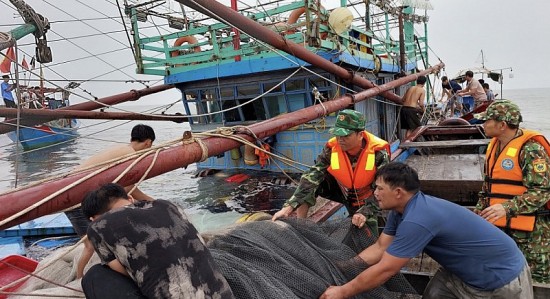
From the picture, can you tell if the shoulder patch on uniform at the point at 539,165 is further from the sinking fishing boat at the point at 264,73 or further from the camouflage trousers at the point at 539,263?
the sinking fishing boat at the point at 264,73

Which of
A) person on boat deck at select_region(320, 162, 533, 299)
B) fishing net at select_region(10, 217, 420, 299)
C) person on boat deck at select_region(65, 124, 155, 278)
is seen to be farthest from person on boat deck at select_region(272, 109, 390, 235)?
person on boat deck at select_region(65, 124, 155, 278)

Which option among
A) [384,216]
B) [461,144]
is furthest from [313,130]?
[384,216]

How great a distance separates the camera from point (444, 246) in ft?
7.53

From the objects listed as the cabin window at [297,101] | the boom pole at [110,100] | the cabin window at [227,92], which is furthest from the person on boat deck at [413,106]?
the boom pole at [110,100]

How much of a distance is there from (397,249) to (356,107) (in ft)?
24.7

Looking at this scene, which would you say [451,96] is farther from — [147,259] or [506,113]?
[147,259]

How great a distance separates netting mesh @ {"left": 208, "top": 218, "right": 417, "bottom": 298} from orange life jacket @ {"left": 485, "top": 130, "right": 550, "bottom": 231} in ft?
3.82

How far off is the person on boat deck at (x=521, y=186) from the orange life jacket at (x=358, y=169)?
38.6 inches

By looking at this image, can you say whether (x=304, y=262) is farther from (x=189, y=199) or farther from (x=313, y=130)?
(x=189, y=199)

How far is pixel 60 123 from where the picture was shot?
1213 inches

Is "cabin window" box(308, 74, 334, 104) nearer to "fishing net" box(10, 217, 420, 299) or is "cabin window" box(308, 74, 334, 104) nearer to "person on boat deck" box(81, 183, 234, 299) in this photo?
"fishing net" box(10, 217, 420, 299)

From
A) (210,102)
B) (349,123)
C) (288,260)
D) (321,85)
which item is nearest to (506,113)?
(349,123)

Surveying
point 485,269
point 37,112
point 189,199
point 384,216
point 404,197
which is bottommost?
point 189,199

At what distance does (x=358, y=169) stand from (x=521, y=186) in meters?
1.39
